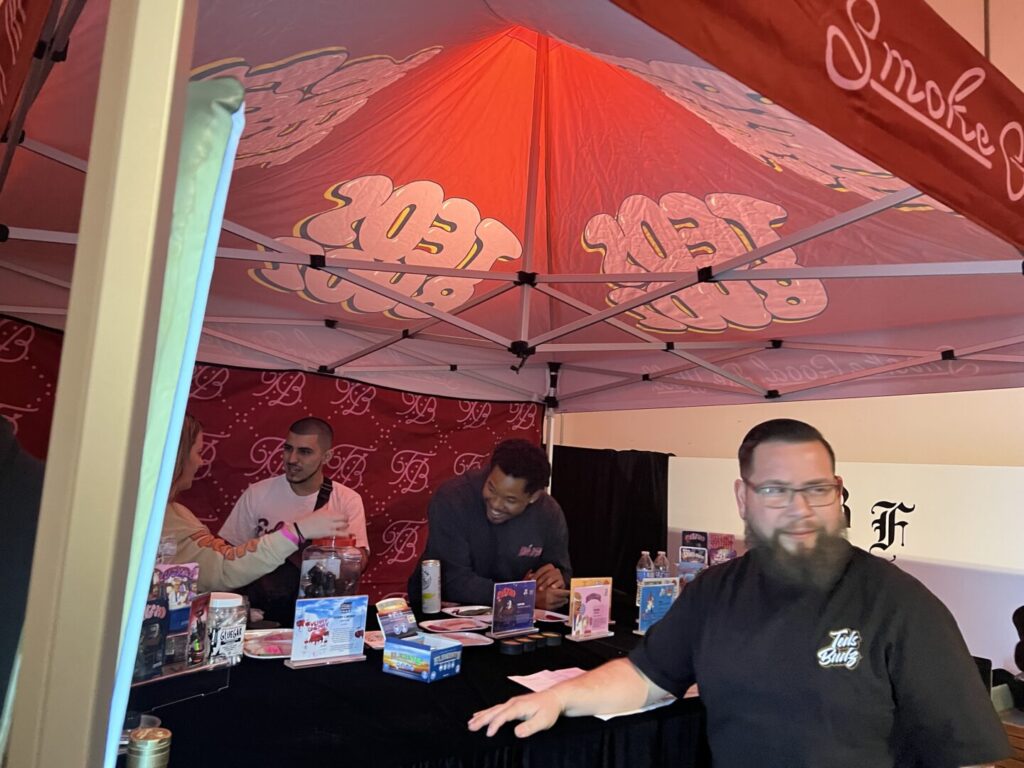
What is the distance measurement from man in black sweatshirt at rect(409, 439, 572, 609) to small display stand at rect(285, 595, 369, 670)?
0.96 meters

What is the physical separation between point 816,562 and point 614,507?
12.2 ft

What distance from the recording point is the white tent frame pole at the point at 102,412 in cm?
44

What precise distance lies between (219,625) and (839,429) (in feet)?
14.2

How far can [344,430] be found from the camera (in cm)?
478

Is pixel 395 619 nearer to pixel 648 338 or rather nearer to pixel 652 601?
pixel 652 601

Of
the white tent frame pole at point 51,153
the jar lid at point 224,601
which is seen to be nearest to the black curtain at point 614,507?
the jar lid at point 224,601

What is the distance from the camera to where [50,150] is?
7.38 feet

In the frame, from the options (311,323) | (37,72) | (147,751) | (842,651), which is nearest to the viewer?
(147,751)

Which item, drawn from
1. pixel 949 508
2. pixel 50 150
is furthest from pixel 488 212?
pixel 949 508

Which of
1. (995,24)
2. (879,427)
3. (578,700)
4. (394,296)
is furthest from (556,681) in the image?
(879,427)

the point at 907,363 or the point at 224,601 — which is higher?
the point at 907,363

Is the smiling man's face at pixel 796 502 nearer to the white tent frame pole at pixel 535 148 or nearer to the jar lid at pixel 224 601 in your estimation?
the jar lid at pixel 224 601

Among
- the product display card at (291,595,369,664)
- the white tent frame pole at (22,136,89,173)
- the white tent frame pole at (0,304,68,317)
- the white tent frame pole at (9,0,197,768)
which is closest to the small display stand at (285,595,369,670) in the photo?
the product display card at (291,595,369,664)

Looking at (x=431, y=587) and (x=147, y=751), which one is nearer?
(x=147, y=751)
